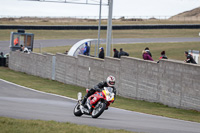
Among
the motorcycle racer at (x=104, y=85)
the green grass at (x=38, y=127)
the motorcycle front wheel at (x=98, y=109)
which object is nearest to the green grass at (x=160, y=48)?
the motorcycle racer at (x=104, y=85)

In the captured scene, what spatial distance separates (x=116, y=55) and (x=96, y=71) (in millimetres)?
1592

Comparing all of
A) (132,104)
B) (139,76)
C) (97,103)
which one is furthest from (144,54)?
(97,103)

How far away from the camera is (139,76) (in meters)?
21.4

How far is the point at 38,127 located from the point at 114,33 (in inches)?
2070

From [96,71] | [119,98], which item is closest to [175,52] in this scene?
[96,71]

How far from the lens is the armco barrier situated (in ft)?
59.1

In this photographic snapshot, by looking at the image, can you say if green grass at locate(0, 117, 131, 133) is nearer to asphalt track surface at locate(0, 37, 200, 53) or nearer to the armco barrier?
the armco barrier

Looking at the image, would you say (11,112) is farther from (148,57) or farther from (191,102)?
(148,57)

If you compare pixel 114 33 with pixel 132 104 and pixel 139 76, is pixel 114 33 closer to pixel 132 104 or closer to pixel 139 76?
pixel 139 76

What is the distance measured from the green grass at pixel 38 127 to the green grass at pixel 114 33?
160ft

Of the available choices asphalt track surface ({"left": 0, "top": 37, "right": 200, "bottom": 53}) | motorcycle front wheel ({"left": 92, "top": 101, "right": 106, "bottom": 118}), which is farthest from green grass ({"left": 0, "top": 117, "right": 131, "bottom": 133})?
asphalt track surface ({"left": 0, "top": 37, "right": 200, "bottom": 53})

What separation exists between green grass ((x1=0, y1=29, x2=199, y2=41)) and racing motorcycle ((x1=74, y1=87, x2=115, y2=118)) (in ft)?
150

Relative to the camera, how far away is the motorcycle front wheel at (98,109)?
1187 cm

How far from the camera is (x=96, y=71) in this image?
25.4m
